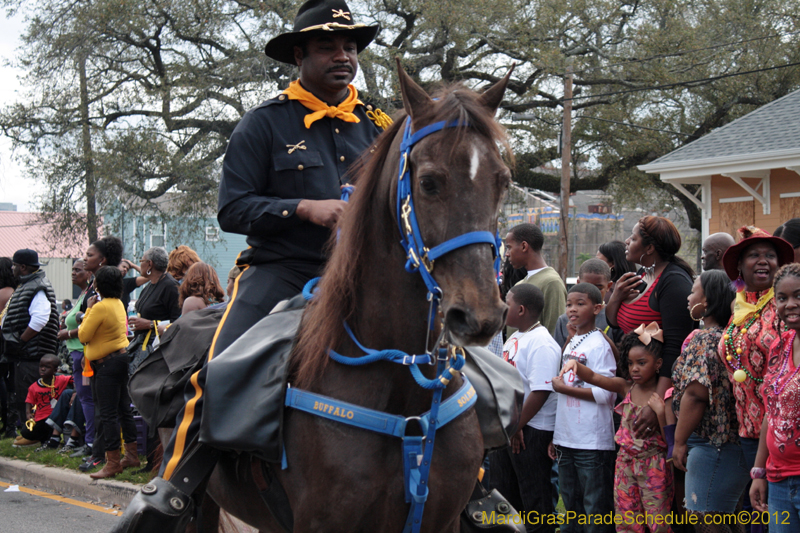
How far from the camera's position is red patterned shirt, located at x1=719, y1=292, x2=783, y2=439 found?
420cm

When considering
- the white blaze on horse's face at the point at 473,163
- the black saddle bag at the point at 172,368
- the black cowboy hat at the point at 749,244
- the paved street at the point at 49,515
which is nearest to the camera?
the white blaze on horse's face at the point at 473,163

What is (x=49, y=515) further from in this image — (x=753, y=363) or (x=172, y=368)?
(x=753, y=363)

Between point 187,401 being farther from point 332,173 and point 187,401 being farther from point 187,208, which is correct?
point 187,208

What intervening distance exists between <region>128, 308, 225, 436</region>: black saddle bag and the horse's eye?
66.0 inches

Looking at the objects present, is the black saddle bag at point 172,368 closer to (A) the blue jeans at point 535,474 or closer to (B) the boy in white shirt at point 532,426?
(B) the boy in white shirt at point 532,426

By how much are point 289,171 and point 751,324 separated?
2993 millimetres

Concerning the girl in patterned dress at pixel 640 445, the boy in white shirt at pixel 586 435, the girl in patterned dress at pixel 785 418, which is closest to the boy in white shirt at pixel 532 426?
the boy in white shirt at pixel 586 435

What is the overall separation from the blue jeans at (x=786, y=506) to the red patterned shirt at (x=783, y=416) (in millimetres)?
39

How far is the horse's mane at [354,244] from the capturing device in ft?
8.70

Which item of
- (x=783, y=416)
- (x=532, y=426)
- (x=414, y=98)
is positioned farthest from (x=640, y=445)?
(x=414, y=98)

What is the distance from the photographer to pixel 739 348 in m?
4.36

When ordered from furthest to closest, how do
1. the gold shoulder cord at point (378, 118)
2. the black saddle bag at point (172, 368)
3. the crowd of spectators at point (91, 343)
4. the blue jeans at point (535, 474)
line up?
1. the crowd of spectators at point (91, 343)
2. the blue jeans at point (535, 474)
3. the gold shoulder cord at point (378, 118)
4. the black saddle bag at point (172, 368)

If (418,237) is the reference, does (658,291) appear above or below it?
below

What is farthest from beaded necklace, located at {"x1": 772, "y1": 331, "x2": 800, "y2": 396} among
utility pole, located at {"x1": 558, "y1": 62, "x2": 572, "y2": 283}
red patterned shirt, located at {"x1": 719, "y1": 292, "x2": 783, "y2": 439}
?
utility pole, located at {"x1": 558, "y1": 62, "x2": 572, "y2": 283}
